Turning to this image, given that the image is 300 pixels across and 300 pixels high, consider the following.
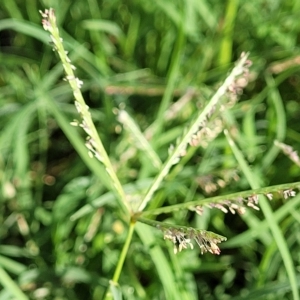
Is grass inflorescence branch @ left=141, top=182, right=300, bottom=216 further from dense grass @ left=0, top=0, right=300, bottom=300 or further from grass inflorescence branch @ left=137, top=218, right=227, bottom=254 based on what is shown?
dense grass @ left=0, top=0, right=300, bottom=300

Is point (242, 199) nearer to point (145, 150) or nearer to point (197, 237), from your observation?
point (197, 237)

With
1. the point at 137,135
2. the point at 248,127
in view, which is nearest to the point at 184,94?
the point at 248,127

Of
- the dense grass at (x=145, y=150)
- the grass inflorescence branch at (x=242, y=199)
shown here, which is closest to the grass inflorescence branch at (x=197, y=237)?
the grass inflorescence branch at (x=242, y=199)

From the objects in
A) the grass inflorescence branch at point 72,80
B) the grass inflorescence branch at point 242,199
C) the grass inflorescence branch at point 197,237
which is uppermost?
the grass inflorescence branch at point 72,80

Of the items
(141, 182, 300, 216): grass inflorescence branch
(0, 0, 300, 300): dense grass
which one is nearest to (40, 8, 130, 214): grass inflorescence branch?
(141, 182, 300, 216): grass inflorescence branch

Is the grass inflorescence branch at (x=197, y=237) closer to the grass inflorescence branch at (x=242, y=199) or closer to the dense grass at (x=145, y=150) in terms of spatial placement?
the grass inflorescence branch at (x=242, y=199)

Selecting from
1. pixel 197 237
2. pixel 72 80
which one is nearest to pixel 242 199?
pixel 197 237

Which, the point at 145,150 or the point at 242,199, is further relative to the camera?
the point at 145,150

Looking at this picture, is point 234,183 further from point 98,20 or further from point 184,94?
point 98,20
